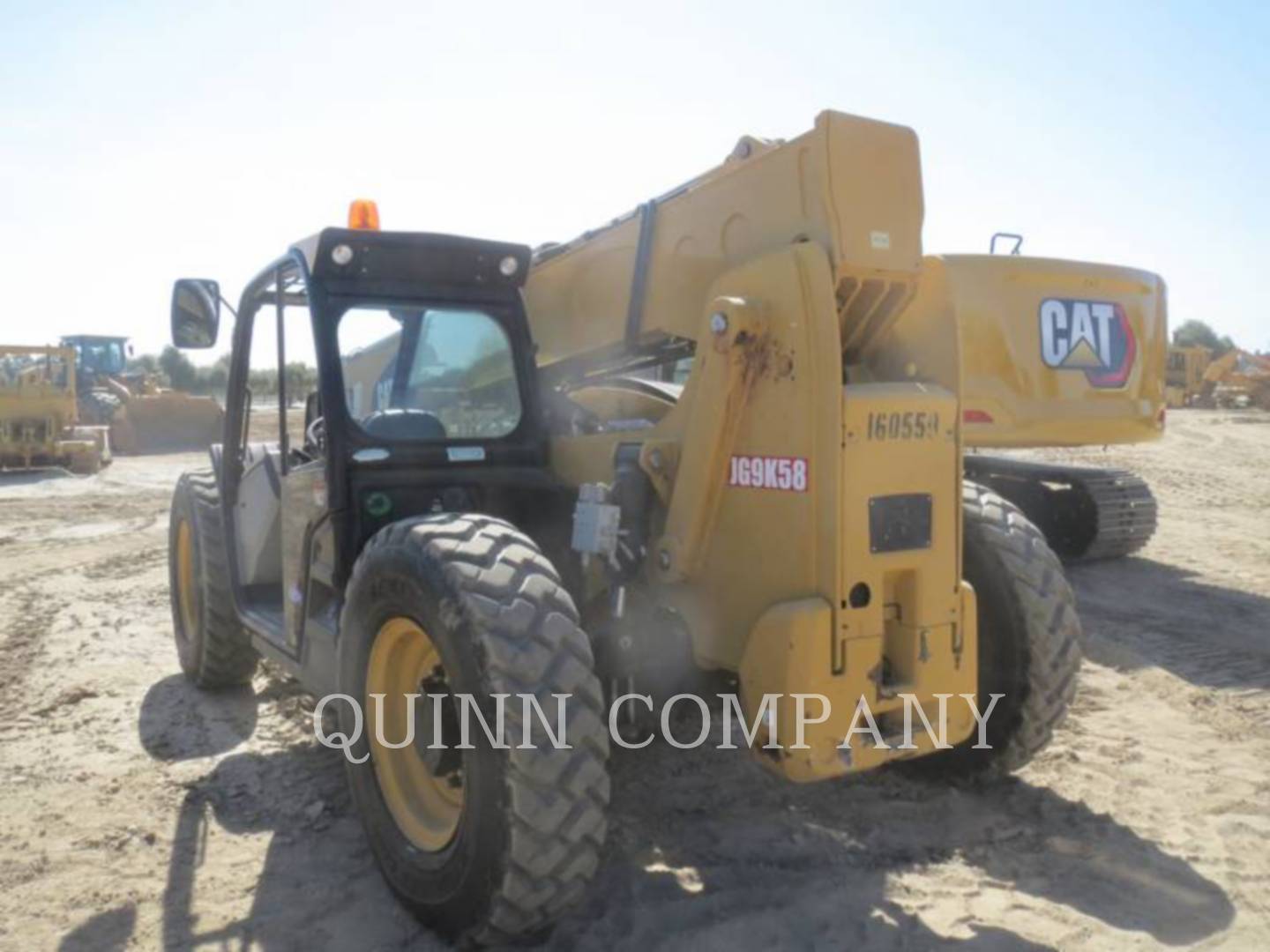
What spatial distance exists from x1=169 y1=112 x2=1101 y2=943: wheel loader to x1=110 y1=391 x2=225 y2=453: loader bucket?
810 inches

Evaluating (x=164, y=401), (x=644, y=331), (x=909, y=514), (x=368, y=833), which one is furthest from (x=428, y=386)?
(x=164, y=401)

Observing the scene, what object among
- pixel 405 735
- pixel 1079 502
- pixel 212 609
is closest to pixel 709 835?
pixel 405 735

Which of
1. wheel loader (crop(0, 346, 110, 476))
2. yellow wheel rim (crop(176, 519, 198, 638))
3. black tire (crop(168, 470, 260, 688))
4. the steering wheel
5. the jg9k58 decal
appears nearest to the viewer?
the steering wheel

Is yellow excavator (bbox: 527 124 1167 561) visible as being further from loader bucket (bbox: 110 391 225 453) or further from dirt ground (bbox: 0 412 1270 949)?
loader bucket (bbox: 110 391 225 453)

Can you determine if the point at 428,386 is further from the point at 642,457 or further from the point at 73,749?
the point at 73,749

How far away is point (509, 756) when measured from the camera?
2760 millimetres

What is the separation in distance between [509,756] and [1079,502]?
701 centimetres

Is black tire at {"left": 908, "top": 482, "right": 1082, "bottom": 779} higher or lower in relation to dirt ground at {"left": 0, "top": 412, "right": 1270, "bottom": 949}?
higher

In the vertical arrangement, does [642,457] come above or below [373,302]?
below

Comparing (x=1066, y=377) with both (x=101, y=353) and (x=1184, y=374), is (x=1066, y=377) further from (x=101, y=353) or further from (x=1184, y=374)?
(x=101, y=353)

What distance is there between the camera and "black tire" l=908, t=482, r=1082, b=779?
377cm

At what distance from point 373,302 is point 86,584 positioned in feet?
18.3

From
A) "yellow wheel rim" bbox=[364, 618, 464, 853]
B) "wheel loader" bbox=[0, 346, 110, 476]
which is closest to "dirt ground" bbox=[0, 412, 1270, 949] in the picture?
"yellow wheel rim" bbox=[364, 618, 464, 853]

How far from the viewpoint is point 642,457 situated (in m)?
3.43
